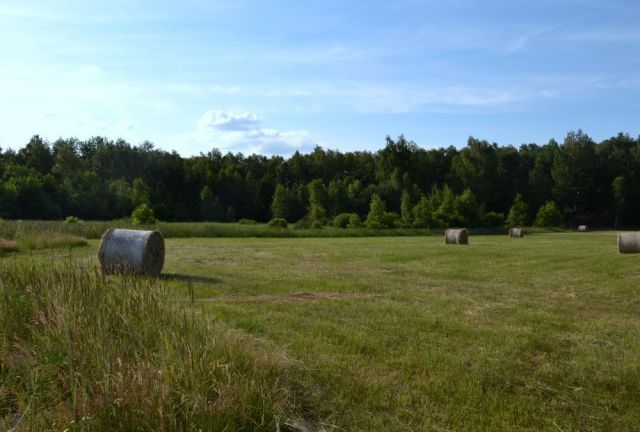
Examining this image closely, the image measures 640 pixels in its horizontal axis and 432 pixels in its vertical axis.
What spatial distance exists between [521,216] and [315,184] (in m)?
26.9

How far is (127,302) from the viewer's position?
668 cm

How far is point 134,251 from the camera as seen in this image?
636 inches

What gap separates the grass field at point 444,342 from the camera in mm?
6172

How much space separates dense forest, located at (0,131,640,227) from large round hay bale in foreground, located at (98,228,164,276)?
175 feet

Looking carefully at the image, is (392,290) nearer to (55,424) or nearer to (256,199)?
(55,424)

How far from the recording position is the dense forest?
248 feet

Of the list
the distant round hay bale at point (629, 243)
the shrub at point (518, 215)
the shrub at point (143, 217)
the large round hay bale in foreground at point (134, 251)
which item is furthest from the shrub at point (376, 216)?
the large round hay bale in foreground at point (134, 251)

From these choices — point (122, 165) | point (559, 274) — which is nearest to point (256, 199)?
point (122, 165)

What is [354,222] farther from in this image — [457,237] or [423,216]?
[457,237]

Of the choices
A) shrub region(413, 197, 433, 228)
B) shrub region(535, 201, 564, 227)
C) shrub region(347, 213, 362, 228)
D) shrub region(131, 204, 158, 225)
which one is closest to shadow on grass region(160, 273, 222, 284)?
shrub region(131, 204, 158, 225)

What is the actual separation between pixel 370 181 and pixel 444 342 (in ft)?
294

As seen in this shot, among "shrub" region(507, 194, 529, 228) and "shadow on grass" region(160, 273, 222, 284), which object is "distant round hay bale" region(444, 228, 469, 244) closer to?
"shadow on grass" region(160, 273, 222, 284)

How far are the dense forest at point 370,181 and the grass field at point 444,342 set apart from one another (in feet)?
183

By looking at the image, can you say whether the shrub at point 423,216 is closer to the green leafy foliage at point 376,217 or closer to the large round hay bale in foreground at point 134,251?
the green leafy foliage at point 376,217
